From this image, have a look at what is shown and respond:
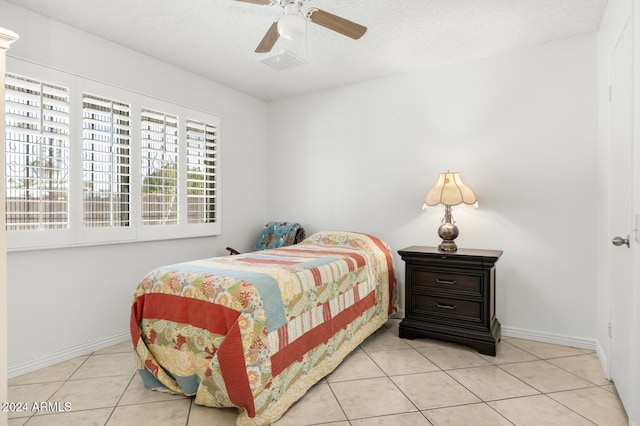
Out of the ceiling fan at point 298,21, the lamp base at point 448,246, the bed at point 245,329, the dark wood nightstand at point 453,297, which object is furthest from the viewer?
the lamp base at point 448,246

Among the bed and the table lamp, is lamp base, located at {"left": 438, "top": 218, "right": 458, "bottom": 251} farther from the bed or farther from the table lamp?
the bed

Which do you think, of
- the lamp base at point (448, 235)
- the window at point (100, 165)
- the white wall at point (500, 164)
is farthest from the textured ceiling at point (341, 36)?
the lamp base at point (448, 235)

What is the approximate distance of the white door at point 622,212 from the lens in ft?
6.18

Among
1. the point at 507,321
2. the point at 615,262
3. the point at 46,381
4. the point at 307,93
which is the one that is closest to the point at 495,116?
the point at 615,262

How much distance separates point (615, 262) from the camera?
7.33ft

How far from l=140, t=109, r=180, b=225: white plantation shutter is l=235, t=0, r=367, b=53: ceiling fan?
1499mm

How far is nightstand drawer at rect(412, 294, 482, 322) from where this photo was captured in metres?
2.84

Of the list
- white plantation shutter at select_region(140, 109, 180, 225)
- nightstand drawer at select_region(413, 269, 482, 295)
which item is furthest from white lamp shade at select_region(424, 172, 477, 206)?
white plantation shutter at select_region(140, 109, 180, 225)

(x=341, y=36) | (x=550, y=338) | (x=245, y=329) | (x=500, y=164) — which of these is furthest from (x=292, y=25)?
(x=550, y=338)

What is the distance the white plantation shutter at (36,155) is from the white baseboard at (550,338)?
3734 mm

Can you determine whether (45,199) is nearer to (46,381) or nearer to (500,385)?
(46,381)

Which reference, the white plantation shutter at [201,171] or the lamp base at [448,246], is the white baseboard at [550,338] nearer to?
the lamp base at [448,246]

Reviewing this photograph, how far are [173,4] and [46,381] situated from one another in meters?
2.66

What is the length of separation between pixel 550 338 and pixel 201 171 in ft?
11.7
